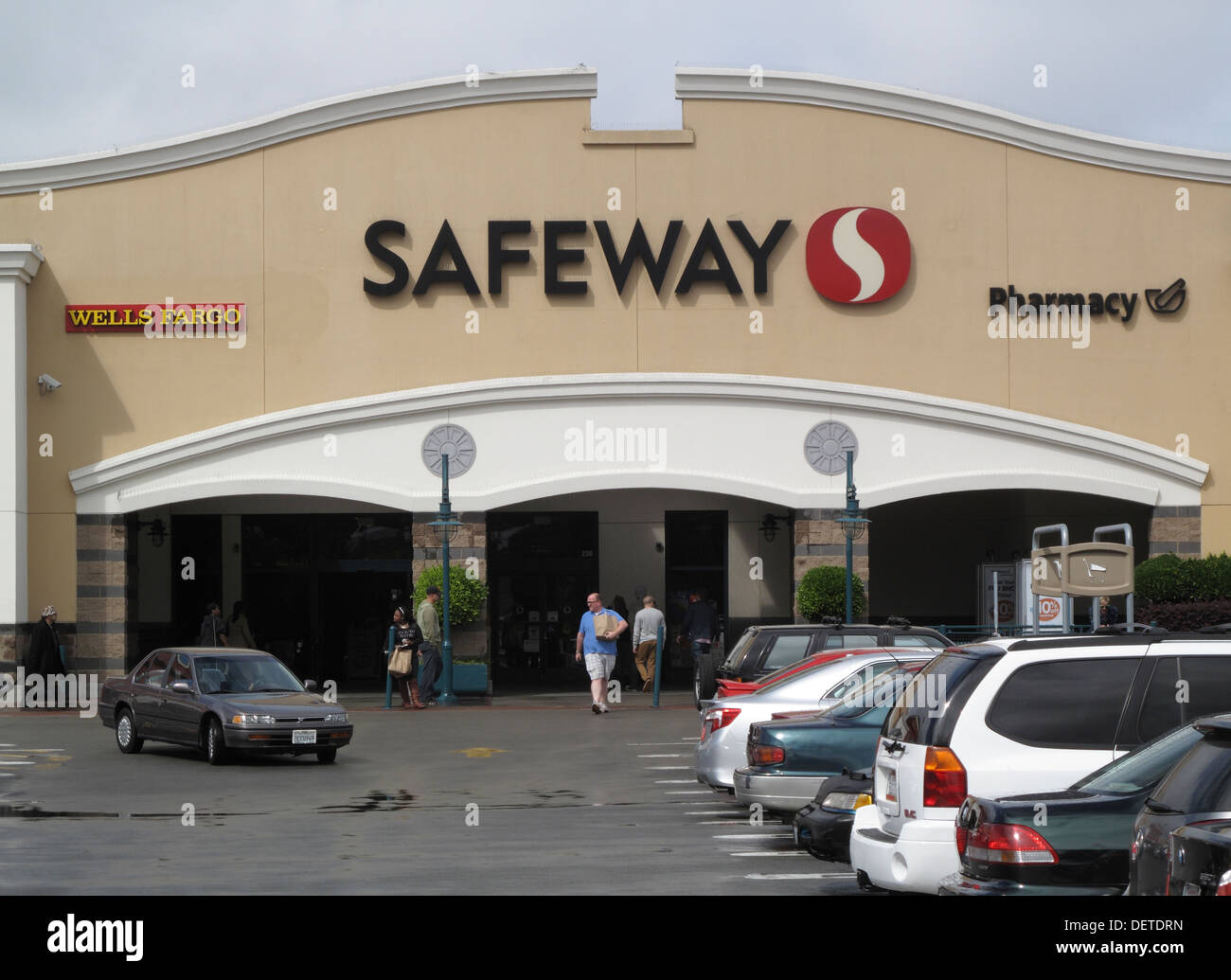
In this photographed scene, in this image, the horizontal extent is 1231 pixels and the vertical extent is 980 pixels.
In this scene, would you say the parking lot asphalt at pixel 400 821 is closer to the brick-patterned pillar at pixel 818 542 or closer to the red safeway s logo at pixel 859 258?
the brick-patterned pillar at pixel 818 542

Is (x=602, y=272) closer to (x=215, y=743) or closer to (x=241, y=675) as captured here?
(x=241, y=675)

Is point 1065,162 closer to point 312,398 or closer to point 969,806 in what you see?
point 312,398

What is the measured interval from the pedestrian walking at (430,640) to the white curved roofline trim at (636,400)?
3.71 m

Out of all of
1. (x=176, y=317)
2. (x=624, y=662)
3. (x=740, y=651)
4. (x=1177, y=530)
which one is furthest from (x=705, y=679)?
(x=176, y=317)

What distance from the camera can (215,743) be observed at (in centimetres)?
1872

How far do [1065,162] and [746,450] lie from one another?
8.51 m

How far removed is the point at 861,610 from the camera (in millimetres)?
27984

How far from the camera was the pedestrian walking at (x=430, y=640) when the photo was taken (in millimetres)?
27078

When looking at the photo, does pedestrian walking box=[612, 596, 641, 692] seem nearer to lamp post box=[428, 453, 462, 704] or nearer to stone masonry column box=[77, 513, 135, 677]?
lamp post box=[428, 453, 462, 704]

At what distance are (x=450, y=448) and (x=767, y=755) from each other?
17.3 metres

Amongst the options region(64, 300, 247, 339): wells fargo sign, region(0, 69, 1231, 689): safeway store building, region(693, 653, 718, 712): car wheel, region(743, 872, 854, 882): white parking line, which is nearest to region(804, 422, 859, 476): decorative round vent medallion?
region(0, 69, 1231, 689): safeway store building

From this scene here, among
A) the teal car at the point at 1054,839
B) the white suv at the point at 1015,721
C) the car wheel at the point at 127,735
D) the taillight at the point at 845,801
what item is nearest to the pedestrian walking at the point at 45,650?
the car wheel at the point at 127,735

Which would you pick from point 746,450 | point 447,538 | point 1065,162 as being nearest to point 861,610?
point 746,450
